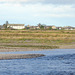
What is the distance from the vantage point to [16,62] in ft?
115

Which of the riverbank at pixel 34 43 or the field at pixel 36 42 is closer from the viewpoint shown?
the riverbank at pixel 34 43

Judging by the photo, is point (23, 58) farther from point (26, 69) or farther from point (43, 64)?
point (26, 69)

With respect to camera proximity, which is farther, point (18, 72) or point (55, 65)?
point (55, 65)

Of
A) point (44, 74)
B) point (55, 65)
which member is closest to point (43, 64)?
point (55, 65)

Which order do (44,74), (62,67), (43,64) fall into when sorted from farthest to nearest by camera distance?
1. (43,64)
2. (62,67)
3. (44,74)

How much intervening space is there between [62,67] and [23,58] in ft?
28.3

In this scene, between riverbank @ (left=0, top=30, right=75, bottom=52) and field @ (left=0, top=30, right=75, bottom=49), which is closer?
riverbank @ (left=0, top=30, right=75, bottom=52)

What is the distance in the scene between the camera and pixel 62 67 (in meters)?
31.8

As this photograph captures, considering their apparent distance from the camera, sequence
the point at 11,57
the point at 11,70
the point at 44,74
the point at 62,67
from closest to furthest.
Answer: the point at 44,74, the point at 11,70, the point at 62,67, the point at 11,57

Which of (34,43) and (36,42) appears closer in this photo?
(34,43)

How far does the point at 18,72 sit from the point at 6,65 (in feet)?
14.5

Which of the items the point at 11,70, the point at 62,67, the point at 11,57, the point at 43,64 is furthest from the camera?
the point at 11,57

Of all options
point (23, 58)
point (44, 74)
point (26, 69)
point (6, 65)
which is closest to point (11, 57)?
point (23, 58)

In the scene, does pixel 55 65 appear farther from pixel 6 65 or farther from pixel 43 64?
pixel 6 65
